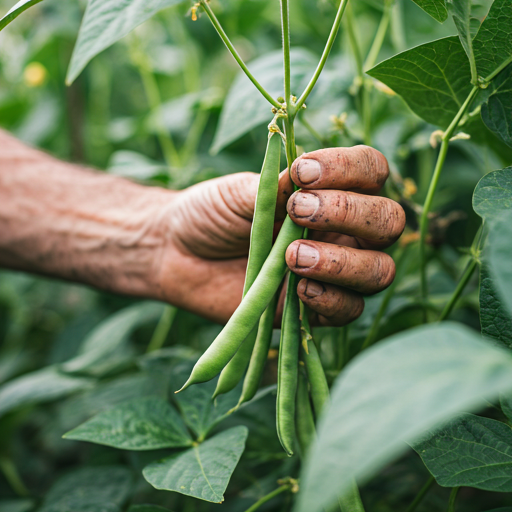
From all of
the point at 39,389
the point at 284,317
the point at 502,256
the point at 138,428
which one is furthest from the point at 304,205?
the point at 39,389

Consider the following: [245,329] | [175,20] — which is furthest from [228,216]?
[175,20]

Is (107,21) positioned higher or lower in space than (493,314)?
higher

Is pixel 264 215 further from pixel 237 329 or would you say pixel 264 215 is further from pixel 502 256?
pixel 502 256

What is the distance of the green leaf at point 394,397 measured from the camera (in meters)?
0.27

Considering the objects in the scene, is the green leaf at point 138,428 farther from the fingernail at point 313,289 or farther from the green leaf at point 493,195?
the green leaf at point 493,195

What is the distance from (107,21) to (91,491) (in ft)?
2.77

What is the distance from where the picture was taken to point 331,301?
647mm

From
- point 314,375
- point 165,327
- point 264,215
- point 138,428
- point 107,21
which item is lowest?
point 165,327

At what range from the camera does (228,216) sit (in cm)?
82

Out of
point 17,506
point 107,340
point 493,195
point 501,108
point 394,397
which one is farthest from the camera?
point 107,340

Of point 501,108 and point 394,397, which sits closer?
point 394,397

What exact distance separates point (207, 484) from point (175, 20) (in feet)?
4.98

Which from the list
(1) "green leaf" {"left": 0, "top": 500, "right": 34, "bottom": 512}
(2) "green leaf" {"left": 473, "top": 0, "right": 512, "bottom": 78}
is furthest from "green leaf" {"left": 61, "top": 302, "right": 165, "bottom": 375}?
(2) "green leaf" {"left": 473, "top": 0, "right": 512, "bottom": 78}

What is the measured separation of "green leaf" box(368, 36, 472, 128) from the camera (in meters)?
0.63
